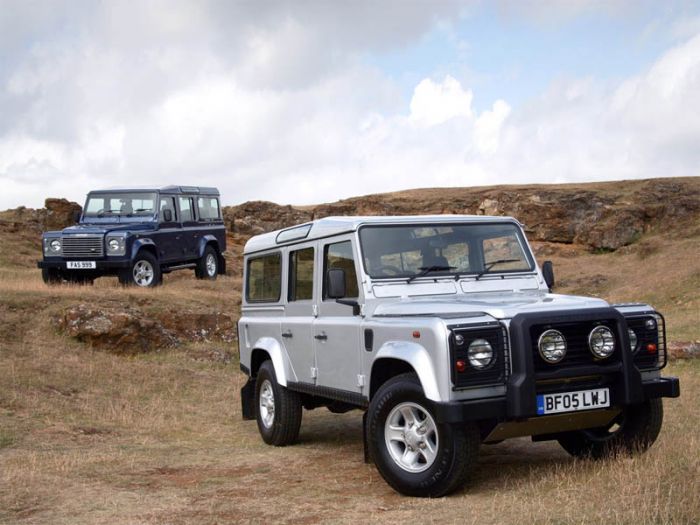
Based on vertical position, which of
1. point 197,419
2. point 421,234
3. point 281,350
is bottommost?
point 197,419

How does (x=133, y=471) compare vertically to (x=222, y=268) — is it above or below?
below

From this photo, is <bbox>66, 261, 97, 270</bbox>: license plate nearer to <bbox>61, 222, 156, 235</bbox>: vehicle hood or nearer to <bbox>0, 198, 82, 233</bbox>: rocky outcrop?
<bbox>61, 222, 156, 235</bbox>: vehicle hood

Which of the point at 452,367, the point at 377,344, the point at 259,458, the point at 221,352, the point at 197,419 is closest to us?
the point at 452,367

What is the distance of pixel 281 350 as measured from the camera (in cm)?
834

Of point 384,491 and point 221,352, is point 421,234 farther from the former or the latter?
point 221,352

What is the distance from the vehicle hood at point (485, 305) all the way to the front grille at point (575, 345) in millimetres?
133

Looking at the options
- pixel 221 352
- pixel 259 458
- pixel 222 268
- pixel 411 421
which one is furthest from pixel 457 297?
pixel 222 268

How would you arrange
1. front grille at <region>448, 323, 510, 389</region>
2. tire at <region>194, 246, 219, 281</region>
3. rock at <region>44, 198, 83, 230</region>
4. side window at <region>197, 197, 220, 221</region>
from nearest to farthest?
1. front grille at <region>448, 323, 510, 389</region>
2. side window at <region>197, 197, 220, 221</region>
3. tire at <region>194, 246, 219, 281</region>
4. rock at <region>44, 198, 83, 230</region>

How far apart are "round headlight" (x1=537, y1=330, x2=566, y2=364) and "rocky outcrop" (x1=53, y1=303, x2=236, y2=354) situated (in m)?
9.58

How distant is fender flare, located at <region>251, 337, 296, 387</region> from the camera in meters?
8.16

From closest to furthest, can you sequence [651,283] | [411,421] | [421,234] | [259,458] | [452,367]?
[452,367], [411,421], [421,234], [259,458], [651,283]

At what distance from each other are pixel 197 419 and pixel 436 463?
5.30m

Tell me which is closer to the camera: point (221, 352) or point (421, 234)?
point (421, 234)

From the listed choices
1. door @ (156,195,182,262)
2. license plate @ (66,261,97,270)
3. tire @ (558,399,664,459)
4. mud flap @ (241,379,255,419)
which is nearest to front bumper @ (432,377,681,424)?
tire @ (558,399,664,459)
